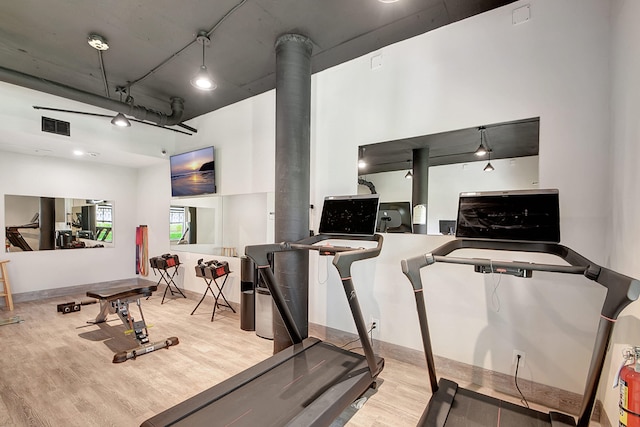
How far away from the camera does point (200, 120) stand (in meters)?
5.86

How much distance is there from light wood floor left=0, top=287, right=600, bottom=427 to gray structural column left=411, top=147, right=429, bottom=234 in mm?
1562

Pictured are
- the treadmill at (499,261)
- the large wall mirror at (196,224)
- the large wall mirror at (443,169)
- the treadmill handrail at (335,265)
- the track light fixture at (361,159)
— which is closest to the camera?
the treadmill at (499,261)

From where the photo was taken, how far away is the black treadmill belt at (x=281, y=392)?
6.62 ft

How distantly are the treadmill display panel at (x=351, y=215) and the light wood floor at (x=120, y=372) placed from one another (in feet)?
5.03

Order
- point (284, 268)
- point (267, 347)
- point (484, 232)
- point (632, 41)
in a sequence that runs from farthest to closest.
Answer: point (267, 347) < point (284, 268) < point (484, 232) < point (632, 41)

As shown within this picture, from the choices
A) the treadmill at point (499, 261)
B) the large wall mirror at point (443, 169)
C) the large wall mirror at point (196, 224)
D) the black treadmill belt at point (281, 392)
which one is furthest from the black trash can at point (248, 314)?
the treadmill at point (499, 261)

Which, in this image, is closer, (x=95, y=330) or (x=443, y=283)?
(x=443, y=283)

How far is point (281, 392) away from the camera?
232 centimetres

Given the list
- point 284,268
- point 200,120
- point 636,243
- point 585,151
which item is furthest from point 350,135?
point 200,120

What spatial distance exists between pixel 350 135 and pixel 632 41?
2.47 metres

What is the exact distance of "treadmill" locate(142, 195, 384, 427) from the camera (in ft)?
6.66

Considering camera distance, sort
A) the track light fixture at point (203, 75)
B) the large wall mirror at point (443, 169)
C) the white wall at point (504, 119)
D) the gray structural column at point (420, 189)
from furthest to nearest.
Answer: the track light fixture at point (203, 75), the gray structural column at point (420, 189), the large wall mirror at point (443, 169), the white wall at point (504, 119)

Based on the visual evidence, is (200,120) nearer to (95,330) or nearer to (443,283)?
(95,330)

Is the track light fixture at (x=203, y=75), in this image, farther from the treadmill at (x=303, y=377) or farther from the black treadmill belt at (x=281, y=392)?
the black treadmill belt at (x=281, y=392)
